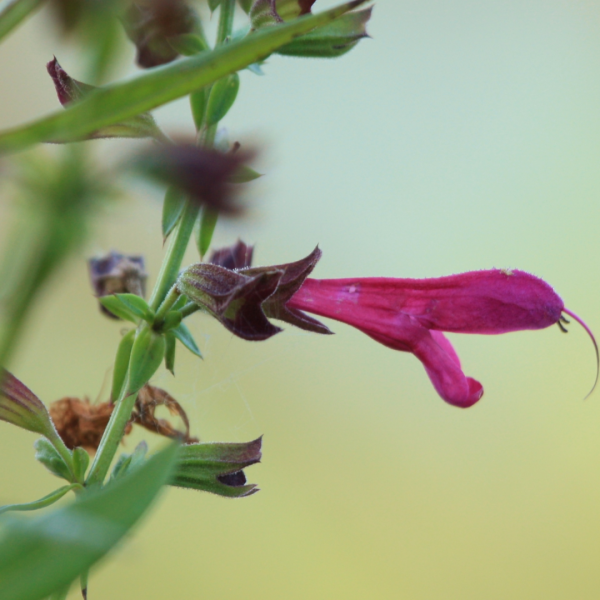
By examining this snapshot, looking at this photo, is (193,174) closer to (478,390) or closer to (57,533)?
(57,533)

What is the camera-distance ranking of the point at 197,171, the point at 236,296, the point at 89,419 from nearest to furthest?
the point at 197,171 < the point at 236,296 < the point at 89,419

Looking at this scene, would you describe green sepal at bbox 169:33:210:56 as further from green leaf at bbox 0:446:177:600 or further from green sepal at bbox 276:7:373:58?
green leaf at bbox 0:446:177:600

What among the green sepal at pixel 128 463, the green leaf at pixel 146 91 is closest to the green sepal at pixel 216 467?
the green sepal at pixel 128 463

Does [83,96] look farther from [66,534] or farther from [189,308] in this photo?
[66,534]

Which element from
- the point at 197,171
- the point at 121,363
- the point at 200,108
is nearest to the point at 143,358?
the point at 121,363

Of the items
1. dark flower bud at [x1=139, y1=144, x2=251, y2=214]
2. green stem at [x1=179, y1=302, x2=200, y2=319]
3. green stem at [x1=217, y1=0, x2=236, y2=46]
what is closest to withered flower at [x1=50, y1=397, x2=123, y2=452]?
green stem at [x1=179, y1=302, x2=200, y2=319]
